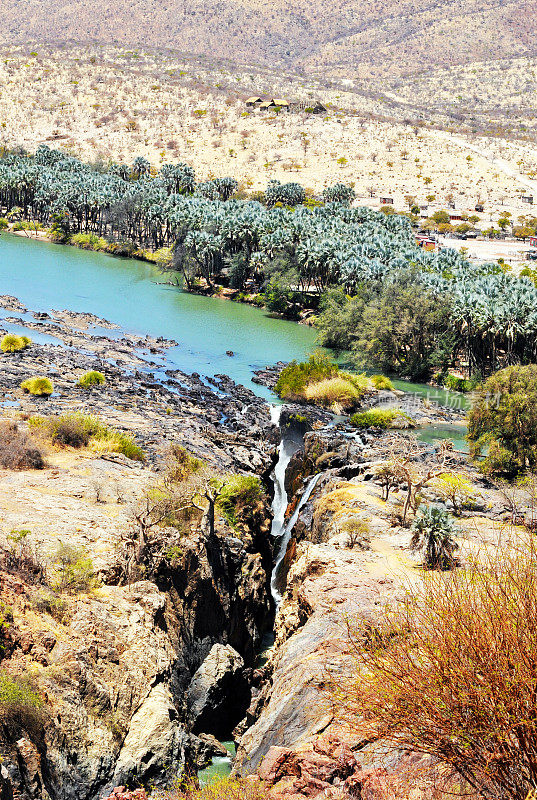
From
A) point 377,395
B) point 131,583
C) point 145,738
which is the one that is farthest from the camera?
point 377,395

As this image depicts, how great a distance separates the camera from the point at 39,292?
87.2 meters

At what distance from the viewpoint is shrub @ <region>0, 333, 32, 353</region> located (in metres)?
59.9

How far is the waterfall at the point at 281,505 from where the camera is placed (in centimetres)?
3647

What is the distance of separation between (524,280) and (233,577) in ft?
175

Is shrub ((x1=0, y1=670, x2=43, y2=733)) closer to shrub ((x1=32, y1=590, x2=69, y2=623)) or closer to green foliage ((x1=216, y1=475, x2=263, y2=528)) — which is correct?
shrub ((x1=32, y1=590, x2=69, y2=623))

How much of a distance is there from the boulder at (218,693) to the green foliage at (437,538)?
714 centimetres

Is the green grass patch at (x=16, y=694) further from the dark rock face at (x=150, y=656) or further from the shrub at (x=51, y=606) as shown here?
the shrub at (x=51, y=606)

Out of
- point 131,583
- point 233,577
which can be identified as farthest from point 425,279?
point 131,583

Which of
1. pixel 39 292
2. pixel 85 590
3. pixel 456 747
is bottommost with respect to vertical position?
pixel 39 292

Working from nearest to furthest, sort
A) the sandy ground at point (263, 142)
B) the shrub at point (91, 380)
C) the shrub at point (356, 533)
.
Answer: the shrub at point (356, 533)
the shrub at point (91, 380)
the sandy ground at point (263, 142)

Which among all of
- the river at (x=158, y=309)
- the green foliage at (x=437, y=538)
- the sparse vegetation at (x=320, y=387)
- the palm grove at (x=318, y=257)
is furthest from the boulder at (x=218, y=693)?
the palm grove at (x=318, y=257)

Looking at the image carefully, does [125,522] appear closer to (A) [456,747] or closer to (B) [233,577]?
(B) [233,577]

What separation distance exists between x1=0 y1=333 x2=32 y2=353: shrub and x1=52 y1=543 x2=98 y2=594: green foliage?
38837mm

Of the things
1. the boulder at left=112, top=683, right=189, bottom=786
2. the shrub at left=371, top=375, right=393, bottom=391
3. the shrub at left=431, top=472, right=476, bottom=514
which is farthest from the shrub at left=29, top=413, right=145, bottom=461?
the shrub at left=371, top=375, right=393, bottom=391
